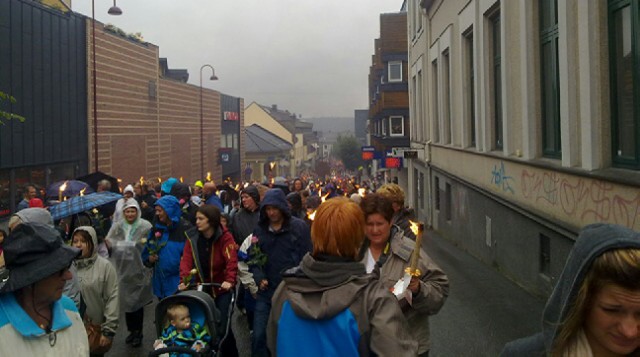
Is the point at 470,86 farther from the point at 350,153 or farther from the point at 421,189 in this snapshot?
the point at 350,153

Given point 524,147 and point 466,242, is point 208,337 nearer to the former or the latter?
point 524,147

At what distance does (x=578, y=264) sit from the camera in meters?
1.85

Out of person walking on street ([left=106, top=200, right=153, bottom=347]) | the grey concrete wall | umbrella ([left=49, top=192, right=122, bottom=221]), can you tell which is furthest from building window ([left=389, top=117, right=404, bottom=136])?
person walking on street ([left=106, top=200, right=153, bottom=347])

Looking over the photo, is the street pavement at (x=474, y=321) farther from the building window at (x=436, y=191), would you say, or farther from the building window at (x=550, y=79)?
the building window at (x=436, y=191)

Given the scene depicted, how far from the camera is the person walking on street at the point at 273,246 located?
228 inches

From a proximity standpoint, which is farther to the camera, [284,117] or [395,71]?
[284,117]

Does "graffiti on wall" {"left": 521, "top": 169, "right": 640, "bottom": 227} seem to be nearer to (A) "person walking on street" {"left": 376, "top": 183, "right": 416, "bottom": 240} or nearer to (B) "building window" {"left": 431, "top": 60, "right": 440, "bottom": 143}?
(A) "person walking on street" {"left": 376, "top": 183, "right": 416, "bottom": 240}

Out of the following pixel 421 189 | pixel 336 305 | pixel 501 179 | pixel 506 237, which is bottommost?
pixel 421 189

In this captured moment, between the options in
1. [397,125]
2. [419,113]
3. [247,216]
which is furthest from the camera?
[397,125]

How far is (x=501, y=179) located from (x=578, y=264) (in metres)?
11.0

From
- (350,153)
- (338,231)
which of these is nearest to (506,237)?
(338,231)

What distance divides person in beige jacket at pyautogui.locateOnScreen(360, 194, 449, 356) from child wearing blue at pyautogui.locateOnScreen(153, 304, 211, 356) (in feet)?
5.32

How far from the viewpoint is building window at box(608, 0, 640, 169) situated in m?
6.73

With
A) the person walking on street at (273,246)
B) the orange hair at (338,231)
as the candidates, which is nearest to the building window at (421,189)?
the person walking on street at (273,246)
